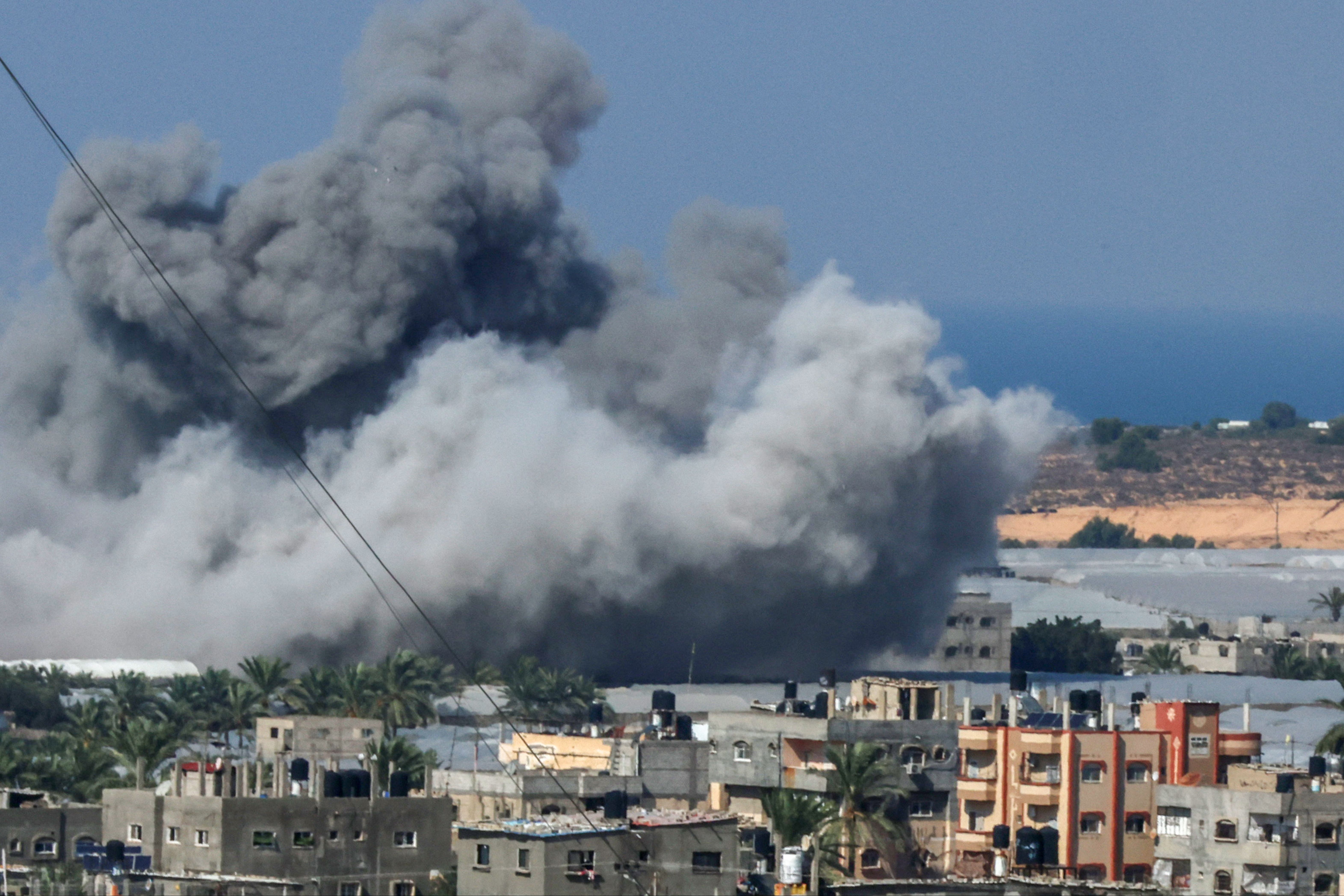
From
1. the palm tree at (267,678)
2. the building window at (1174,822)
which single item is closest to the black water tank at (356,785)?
the building window at (1174,822)

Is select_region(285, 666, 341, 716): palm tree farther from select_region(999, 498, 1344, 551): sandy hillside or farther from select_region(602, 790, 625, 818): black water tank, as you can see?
select_region(999, 498, 1344, 551): sandy hillside

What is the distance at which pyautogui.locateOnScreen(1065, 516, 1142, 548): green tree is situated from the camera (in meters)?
187

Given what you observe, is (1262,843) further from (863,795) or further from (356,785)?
(356,785)

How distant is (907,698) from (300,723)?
12797mm

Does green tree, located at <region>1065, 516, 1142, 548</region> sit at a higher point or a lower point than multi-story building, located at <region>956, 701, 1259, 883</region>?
higher

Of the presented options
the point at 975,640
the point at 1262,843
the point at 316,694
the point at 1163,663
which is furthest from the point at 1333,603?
the point at 1262,843

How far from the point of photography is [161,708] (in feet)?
227

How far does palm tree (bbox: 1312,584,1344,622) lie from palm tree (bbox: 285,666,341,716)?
60322mm

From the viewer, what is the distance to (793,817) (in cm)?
4256

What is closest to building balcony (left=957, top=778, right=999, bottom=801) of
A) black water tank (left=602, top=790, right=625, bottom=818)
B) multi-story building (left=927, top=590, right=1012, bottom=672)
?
black water tank (left=602, top=790, right=625, bottom=818)

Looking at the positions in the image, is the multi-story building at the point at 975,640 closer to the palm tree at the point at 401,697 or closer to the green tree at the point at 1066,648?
the green tree at the point at 1066,648

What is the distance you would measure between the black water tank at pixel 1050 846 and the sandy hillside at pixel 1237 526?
140181mm

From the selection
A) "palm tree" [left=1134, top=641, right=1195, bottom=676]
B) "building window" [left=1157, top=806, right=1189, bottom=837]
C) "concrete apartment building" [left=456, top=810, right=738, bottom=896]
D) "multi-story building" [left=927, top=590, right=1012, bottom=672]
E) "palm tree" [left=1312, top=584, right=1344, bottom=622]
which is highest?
"palm tree" [left=1312, top=584, right=1344, bottom=622]

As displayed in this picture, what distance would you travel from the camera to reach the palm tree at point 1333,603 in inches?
4909
